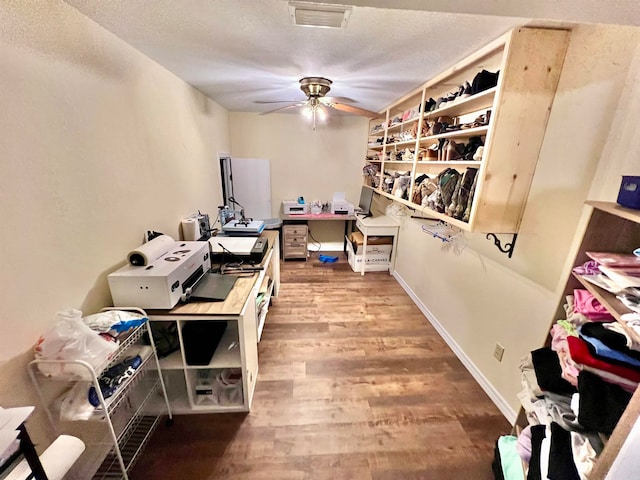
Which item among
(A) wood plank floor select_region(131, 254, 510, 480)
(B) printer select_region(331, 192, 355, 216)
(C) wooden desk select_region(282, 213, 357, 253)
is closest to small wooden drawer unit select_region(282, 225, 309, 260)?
(C) wooden desk select_region(282, 213, 357, 253)

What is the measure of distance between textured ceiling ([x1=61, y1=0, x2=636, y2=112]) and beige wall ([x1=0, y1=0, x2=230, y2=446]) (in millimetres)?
210

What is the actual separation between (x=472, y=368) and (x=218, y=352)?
1969mm

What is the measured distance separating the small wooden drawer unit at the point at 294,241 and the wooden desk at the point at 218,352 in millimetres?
2187

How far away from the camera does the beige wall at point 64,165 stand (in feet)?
3.20

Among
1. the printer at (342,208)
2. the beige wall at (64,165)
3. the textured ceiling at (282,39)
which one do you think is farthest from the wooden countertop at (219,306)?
the printer at (342,208)

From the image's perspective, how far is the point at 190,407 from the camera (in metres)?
1.70

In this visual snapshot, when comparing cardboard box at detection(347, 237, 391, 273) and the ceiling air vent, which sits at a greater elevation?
the ceiling air vent

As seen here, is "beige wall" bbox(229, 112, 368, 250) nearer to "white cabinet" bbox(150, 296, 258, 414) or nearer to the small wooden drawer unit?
the small wooden drawer unit

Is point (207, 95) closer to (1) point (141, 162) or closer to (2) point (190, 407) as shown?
(1) point (141, 162)

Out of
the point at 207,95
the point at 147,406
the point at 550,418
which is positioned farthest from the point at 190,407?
the point at 207,95

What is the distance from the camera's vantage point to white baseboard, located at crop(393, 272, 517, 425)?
174 cm

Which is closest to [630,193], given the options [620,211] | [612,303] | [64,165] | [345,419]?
[620,211]

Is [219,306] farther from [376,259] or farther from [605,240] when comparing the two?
[376,259]

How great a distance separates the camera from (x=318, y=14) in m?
1.22
